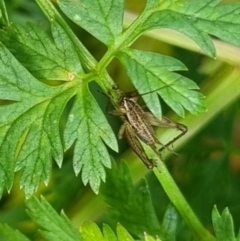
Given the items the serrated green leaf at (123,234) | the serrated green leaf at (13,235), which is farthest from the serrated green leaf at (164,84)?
the serrated green leaf at (13,235)

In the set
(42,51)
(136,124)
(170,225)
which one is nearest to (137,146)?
(136,124)

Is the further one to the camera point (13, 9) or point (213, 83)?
point (13, 9)

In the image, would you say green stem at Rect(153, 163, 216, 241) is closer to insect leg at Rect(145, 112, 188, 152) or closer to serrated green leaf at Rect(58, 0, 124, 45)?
insect leg at Rect(145, 112, 188, 152)

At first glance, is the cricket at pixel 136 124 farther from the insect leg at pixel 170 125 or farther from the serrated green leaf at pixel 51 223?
the serrated green leaf at pixel 51 223

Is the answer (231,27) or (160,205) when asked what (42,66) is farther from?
(160,205)

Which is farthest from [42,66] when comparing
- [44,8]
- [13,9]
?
[13,9]

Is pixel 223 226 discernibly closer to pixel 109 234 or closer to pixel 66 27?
pixel 109 234

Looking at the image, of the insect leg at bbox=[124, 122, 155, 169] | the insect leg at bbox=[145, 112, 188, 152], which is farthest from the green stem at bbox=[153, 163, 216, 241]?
the insect leg at bbox=[145, 112, 188, 152]
